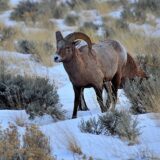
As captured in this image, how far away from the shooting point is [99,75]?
9.85 metres

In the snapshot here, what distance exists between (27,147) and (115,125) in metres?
2.03

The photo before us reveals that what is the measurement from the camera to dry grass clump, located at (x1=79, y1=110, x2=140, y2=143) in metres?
7.10

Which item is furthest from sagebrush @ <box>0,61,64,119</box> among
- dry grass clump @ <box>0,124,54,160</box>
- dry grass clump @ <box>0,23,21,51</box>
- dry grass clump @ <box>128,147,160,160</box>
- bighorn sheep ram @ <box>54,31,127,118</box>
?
dry grass clump @ <box>0,23,21,51</box>

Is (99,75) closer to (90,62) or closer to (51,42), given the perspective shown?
(90,62)

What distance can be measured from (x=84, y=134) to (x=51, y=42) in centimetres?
1211

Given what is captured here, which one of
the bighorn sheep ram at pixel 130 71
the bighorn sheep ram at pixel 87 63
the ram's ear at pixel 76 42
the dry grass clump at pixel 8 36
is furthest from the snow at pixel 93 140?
the dry grass clump at pixel 8 36

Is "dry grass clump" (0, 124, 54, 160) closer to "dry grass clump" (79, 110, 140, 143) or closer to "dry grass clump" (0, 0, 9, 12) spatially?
"dry grass clump" (79, 110, 140, 143)

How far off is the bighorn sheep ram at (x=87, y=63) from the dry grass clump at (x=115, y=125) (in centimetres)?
174

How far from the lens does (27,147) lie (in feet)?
18.7

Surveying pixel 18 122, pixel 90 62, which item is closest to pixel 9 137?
pixel 18 122

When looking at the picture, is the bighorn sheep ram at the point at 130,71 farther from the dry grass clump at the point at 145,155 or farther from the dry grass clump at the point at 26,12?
the dry grass clump at the point at 26,12

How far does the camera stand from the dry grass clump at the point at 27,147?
547cm

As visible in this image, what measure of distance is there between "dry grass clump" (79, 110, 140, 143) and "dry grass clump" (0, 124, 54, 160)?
56.5 inches

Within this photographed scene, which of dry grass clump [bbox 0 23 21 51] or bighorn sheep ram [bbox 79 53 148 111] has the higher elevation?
bighorn sheep ram [bbox 79 53 148 111]
